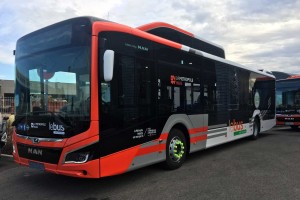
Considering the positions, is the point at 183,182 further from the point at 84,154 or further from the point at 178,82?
the point at 178,82

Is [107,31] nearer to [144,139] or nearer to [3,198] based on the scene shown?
[144,139]

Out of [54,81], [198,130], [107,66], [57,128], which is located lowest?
[198,130]

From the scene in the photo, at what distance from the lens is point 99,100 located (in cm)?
526

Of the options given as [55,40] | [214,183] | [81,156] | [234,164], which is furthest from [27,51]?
[234,164]

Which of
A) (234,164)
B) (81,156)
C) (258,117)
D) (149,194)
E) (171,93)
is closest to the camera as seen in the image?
(81,156)

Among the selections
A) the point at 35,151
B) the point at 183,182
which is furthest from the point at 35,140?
the point at 183,182

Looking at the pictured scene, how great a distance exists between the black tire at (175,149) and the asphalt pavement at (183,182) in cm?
18

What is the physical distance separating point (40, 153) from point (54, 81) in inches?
51.1

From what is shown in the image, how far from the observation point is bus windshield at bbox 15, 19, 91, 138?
525cm

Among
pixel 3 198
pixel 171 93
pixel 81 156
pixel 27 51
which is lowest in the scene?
pixel 3 198

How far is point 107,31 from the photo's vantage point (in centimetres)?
554

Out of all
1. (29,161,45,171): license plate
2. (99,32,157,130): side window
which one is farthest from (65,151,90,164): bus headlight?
(29,161,45,171): license plate

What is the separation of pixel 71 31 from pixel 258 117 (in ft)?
31.4

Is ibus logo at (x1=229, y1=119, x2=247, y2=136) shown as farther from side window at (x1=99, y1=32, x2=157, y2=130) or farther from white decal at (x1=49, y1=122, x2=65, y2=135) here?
white decal at (x1=49, y1=122, x2=65, y2=135)
